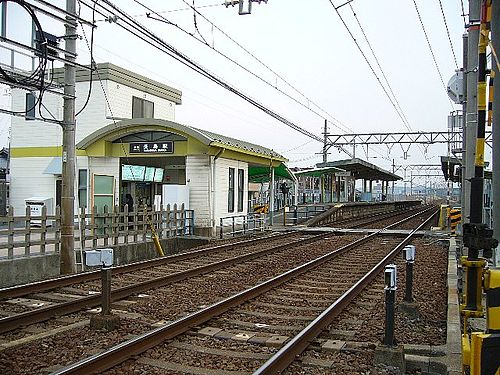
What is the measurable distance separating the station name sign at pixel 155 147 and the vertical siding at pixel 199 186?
0.78 m

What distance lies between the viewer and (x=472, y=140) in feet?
32.4

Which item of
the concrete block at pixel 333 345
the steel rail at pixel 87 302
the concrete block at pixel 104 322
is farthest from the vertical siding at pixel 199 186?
the concrete block at pixel 333 345

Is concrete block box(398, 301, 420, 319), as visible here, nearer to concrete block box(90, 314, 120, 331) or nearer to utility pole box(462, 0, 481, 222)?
utility pole box(462, 0, 481, 222)

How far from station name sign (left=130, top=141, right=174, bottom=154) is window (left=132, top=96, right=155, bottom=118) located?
7.32 m

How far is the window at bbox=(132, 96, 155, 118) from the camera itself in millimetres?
26672

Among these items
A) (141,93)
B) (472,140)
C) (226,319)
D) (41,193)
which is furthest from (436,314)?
(141,93)

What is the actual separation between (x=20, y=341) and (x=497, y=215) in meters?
6.00

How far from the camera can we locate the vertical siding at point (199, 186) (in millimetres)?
19266

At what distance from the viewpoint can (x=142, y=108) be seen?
89.7ft

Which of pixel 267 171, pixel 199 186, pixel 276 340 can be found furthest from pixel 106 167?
pixel 276 340

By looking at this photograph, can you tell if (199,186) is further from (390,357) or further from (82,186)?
(390,357)

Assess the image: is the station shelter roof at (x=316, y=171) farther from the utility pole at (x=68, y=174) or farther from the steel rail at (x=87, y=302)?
the utility pole at (x=68, y=174)

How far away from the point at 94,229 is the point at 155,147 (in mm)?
6352

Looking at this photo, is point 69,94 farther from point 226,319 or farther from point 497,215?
point 497,215
